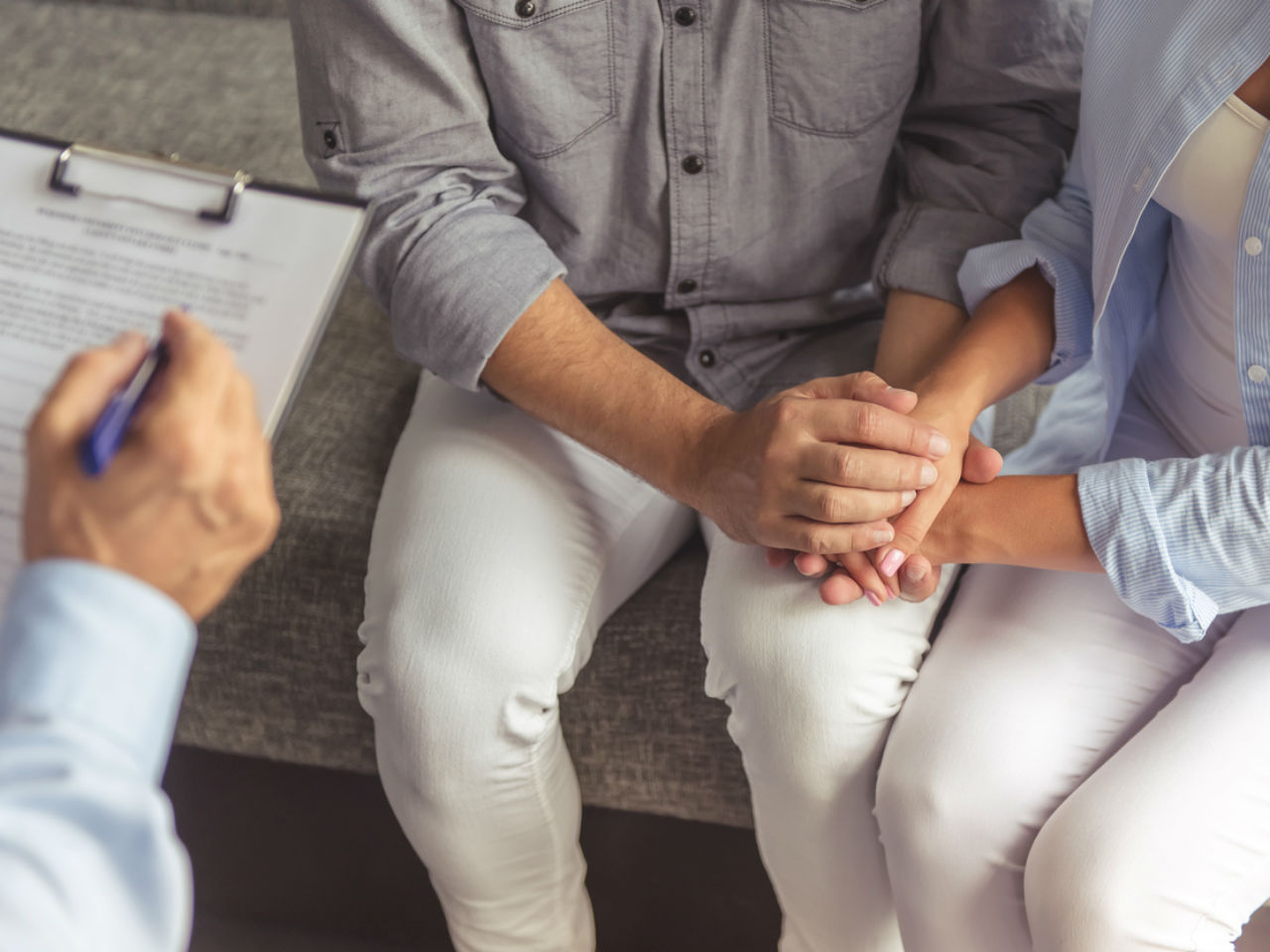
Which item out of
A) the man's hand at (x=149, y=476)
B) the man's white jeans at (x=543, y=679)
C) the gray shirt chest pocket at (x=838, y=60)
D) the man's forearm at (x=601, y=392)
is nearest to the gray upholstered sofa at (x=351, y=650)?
the man's white jeans at (x=543, y=679)

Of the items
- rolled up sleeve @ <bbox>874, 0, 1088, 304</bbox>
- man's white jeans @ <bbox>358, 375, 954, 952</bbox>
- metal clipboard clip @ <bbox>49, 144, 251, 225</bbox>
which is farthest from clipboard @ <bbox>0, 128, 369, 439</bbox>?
rolled up sleeve @ <bbox>874, 0, 1088, 304</bbox>

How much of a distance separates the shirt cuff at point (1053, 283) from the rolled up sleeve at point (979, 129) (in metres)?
0.03

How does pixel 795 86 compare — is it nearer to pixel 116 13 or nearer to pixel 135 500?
pixel 135 500

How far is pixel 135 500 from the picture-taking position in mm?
465

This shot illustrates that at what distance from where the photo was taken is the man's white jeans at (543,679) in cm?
83

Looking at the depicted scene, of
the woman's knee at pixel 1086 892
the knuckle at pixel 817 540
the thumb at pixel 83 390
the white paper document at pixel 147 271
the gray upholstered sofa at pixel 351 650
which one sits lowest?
the gray upholstered sofa at pixel 351 650

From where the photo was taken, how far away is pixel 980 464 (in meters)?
0.83

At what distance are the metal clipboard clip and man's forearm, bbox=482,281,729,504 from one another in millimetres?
269

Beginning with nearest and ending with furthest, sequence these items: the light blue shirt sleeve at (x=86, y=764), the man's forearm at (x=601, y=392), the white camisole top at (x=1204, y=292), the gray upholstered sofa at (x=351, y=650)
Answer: the light blue shirt sleeve at (x=86, y=764)
the white camisole top at (x=1204, y=292)
the man's forearm at (x=601, y=392)
the gray upholstered sofa at (x=351, y=650)

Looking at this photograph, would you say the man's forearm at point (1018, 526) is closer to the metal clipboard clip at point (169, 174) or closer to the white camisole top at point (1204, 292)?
the white camisole top at point (1204, 292)

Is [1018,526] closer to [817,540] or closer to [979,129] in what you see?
[817,540]

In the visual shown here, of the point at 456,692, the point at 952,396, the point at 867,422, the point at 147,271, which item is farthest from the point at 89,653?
the point at 952,396

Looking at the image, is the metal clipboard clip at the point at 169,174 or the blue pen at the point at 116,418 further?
the metal clipboard clip at the point at 169,174

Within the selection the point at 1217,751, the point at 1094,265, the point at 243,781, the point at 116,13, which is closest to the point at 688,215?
the point at 1094,265
